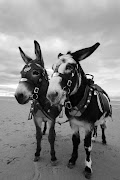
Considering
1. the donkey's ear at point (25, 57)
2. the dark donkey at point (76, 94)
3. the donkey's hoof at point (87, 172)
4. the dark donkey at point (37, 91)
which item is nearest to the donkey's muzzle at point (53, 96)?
the dark donkey at point (76, 94)

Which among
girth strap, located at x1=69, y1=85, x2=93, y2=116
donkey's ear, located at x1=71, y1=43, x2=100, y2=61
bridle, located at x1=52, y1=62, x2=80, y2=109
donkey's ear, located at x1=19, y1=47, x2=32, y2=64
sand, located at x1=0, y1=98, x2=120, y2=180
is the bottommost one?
sand, located at x1=0, y1=98, x2=120, y2=180

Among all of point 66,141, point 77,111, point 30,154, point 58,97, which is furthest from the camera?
point 66,141

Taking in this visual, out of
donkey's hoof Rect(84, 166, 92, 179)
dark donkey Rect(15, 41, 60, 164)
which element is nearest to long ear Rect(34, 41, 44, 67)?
dark donkey Rect(15, 41, 60, 164)

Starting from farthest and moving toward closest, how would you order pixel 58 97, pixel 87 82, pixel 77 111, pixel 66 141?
pixel 66 141
pixel 87 82
pixel 77 111
pixel 58 97

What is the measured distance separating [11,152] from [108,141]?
3648mm

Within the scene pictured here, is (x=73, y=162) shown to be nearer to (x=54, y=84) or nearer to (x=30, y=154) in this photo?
(x=30, y=154)

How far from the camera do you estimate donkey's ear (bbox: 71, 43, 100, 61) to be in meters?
2.78

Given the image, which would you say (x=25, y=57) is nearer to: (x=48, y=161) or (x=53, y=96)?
(x=53, y=96)

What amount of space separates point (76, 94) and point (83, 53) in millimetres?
874

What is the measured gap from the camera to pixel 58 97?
98.1 inches

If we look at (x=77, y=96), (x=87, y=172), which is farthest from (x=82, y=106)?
(x=87, y=172)

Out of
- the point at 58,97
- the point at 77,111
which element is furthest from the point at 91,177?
the point at 58,97

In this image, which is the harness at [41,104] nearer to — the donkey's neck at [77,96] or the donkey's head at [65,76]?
the donkey's neck at [77,96]

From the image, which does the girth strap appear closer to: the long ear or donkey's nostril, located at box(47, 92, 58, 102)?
donkey's nostril, located at box(47, 92, 58, 102)
